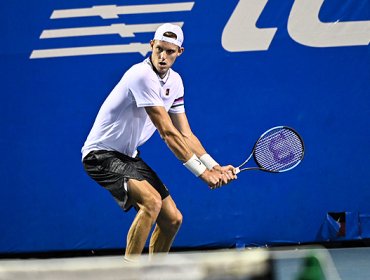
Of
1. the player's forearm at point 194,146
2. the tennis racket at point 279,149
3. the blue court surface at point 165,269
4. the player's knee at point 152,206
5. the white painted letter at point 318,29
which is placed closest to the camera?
the blue court surface at point 165,269

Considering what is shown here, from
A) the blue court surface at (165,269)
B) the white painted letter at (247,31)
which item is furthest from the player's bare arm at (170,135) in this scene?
the blue court surface at (165,269)

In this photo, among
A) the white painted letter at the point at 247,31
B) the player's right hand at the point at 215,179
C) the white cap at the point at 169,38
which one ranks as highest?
the white painted letter at the point at 247,31

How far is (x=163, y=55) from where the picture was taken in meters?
4.93

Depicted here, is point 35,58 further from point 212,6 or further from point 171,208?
point 171,208

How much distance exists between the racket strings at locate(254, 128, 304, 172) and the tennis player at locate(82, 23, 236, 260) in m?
0.46

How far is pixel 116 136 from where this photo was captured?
4.91m

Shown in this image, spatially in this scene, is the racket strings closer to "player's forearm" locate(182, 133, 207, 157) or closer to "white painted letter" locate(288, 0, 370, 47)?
"player's forearm" locate(182, 133, 207, 157)

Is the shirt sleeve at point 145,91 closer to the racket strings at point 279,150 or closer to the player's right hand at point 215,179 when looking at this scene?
the player's right hand at point 215,179

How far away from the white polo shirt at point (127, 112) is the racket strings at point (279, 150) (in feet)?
2.58

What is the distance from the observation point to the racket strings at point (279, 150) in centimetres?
535

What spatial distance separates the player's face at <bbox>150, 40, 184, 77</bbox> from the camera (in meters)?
4.92

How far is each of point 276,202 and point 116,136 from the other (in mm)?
2075

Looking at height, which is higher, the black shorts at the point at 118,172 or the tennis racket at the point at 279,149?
the tennis racket at the point at 279,149

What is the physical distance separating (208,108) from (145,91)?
1827mm
